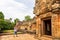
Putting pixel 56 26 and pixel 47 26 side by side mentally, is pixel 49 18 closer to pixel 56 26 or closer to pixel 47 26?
pixel 56 26

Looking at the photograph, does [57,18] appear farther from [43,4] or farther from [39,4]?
[39,4]

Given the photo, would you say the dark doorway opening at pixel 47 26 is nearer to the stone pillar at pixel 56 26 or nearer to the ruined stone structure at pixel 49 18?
the ruined stone structure at pixel 49 18

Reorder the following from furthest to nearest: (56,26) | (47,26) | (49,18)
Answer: (47,26), (49,18), (56,26)

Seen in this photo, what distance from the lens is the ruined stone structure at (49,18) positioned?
23.9ft

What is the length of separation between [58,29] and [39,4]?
321cm

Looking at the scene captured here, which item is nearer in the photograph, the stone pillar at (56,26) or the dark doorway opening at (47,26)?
the stone pillar at (56,26)

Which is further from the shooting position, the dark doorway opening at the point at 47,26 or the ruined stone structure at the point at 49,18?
the dark doorway opening at the point at 47,26

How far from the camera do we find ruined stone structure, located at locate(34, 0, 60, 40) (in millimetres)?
7297

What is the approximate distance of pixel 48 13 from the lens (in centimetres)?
823

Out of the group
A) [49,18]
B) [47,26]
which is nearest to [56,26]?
[49,18]

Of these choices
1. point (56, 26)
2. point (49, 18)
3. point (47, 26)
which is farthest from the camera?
point (47, 26)

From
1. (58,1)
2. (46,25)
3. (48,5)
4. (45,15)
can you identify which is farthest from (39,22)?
(58,1)

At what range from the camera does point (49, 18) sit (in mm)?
8336

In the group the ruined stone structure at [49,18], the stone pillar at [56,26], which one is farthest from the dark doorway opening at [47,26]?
the stone pillar at [56,26]
